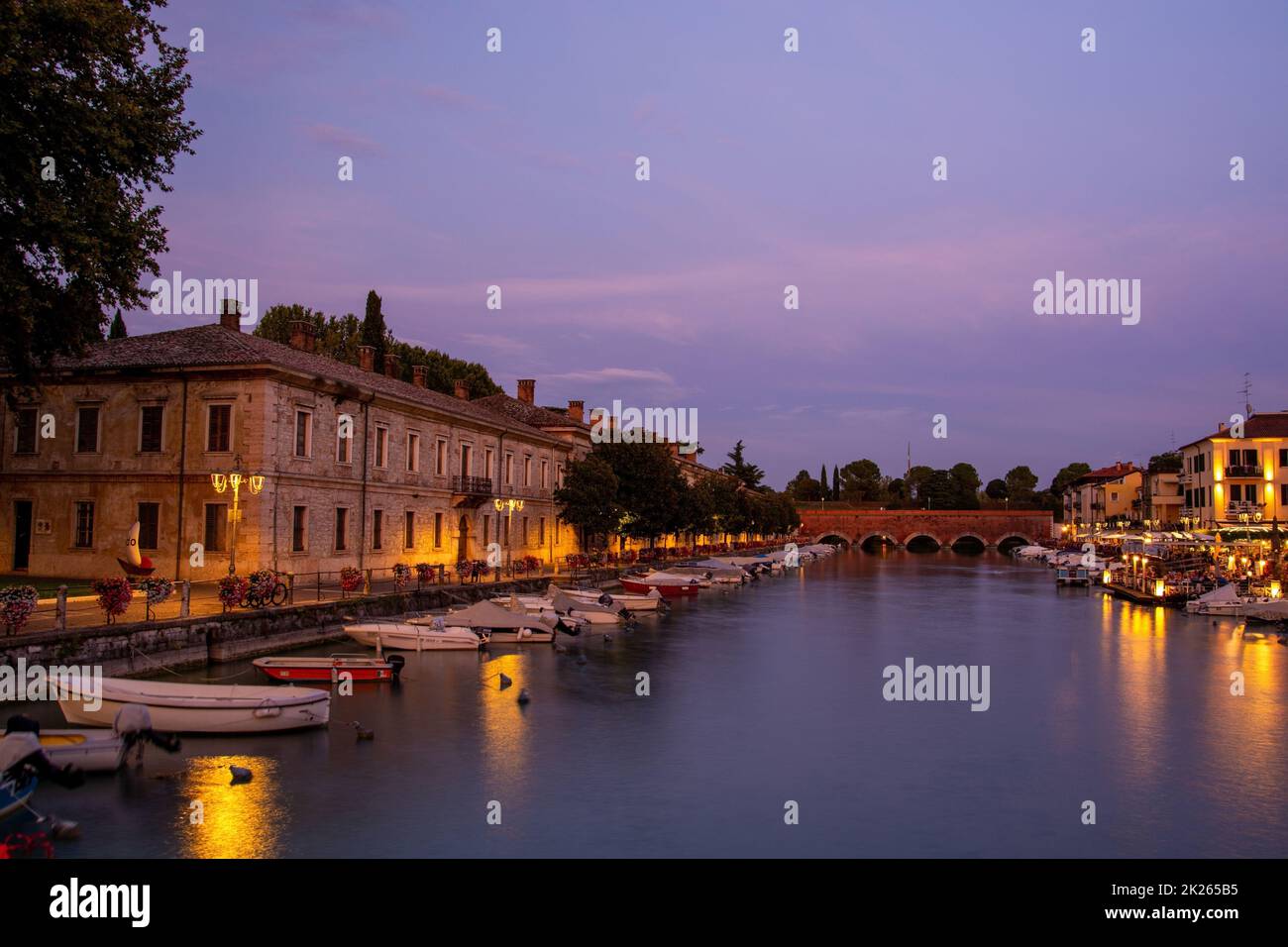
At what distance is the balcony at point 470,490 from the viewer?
163 ft

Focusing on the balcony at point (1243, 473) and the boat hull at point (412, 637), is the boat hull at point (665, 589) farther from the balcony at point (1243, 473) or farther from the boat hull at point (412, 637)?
the balcony at point (1243, 473)

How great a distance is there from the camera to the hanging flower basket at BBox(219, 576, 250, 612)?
26656mm

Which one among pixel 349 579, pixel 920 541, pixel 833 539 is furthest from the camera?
pixel 833 539

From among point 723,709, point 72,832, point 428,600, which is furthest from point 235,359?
point 72,832

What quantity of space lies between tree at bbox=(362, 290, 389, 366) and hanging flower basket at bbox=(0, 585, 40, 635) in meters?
62.4

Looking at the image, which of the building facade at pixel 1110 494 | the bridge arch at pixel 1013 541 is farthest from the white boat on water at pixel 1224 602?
the bridge arch at pixel 1013 541

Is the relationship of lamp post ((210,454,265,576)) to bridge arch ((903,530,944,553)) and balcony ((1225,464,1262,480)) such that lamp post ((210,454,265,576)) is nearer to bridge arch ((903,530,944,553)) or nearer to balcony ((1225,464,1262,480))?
balcony ((1225,464,1262,480))

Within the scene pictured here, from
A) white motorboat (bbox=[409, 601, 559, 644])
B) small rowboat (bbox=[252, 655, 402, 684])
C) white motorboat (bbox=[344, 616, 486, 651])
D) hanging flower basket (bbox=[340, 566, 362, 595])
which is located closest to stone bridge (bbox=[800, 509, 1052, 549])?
white motorboat (bbox=[409, 601, 559, 644])

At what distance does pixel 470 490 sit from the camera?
164ft

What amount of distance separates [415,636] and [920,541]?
151m

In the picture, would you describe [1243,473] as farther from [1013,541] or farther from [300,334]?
[1013,541]

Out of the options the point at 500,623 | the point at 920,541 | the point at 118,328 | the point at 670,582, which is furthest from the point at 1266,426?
the point at 920,541
